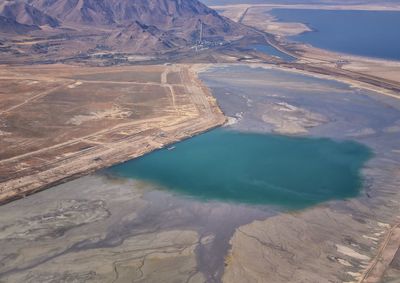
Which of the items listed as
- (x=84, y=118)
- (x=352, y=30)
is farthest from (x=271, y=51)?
(x=84, y=118)

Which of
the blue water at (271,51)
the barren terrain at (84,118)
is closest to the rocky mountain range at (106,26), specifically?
the blue water at (271,51)

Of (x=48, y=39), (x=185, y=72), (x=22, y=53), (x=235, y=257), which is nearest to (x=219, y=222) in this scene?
(x=235, y=257)

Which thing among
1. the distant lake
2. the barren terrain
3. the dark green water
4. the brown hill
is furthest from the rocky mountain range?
the dark green water

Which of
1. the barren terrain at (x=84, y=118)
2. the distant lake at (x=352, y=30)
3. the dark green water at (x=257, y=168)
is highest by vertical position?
the distant lake at (x=352, y=30)

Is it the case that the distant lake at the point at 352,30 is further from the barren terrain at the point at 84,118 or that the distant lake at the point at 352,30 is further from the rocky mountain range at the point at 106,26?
the barren terrain at the point at 84,118

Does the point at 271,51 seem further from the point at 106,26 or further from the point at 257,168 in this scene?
the point at 257,168

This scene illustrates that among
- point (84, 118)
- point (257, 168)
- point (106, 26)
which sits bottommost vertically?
point (257, 168)
